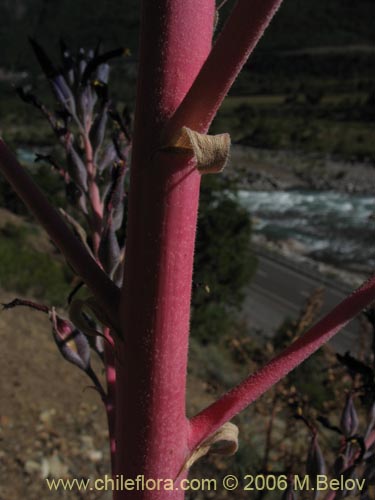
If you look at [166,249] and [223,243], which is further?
[223,243]

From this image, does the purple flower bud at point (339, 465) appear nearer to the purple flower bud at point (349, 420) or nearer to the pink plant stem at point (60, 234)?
the purple flower bud at point (349, 420)

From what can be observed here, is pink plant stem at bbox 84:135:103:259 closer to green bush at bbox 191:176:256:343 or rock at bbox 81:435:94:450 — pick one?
rock at bbox 81:435:94:450

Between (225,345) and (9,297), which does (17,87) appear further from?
(225,345)

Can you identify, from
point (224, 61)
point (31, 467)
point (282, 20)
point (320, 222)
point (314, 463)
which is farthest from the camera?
point (282, 20)

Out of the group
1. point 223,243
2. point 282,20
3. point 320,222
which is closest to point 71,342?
point 223,243

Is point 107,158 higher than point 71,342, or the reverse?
point 107,158

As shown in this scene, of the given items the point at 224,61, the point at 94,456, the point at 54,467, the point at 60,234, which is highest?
the point at 224,61

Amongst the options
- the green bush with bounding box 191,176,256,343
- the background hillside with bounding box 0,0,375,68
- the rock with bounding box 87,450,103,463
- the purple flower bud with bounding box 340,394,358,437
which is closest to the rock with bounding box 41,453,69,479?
the rock with bounding box 87,450,103,463

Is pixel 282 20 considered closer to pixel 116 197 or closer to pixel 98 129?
pixel 98 129
